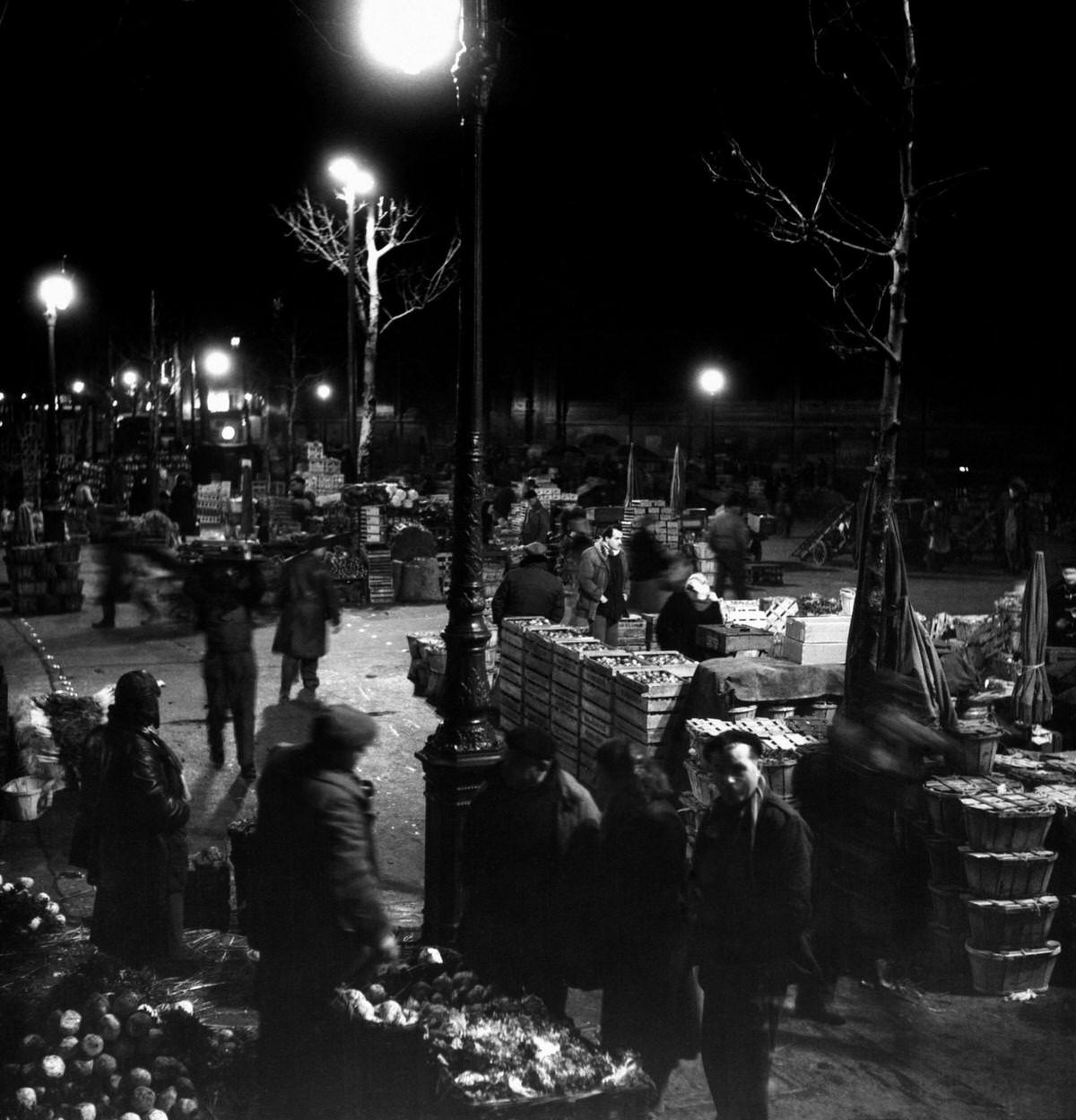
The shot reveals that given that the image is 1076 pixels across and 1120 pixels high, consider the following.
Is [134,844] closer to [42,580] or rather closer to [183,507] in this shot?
[42,580]

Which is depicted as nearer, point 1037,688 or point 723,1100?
point 723,1100

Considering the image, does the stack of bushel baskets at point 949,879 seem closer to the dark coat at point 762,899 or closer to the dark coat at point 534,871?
the dark coat at point 762,899

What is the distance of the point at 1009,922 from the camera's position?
6359mm

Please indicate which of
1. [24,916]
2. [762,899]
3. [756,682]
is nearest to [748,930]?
[762,899]

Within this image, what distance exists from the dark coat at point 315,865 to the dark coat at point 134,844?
4.06 ft

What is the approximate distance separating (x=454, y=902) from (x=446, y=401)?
64457 mm

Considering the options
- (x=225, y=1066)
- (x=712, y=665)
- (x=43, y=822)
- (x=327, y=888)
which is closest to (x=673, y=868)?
(x=327, y=888)

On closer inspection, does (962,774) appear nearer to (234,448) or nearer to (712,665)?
(712,665)

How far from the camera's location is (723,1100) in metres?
4.73

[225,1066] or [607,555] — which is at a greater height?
[607,555]

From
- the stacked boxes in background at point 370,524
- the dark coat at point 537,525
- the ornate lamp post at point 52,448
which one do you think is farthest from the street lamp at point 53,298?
the dark coat at point 537,525

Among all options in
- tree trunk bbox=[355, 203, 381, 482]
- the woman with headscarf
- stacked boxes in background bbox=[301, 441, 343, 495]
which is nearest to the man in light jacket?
the woman with headscarf

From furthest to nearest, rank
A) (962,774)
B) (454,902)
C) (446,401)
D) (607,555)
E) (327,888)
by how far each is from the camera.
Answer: (446,401)
(607,555)
(962,774)
(454,902)
(327,888)

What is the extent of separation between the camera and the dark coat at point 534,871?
16.6 ft
